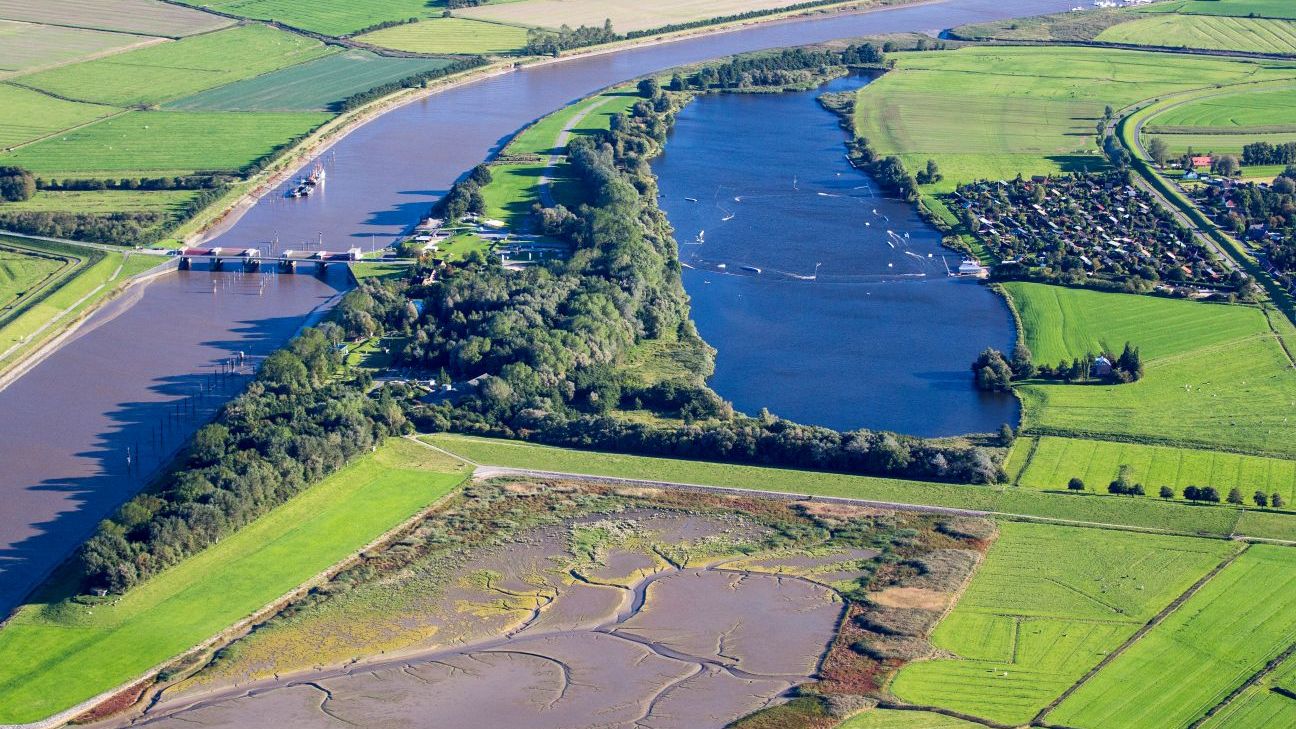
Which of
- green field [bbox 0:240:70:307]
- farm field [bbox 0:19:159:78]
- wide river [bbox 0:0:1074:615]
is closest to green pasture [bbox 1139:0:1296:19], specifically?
wide river [bbox 0:0:1074:615]

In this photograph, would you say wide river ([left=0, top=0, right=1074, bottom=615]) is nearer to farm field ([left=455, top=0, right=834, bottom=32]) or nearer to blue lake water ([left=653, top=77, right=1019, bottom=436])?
blue lake water ([left=653, top=77, right=1019, bottom=436])

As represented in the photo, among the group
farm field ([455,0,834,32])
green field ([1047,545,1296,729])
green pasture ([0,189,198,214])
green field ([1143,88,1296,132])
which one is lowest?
green field ([1047,545,1296,729])

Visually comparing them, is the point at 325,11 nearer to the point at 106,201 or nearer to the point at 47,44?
the point at 47,44

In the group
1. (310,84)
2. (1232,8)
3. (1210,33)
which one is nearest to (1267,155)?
(1210,33)

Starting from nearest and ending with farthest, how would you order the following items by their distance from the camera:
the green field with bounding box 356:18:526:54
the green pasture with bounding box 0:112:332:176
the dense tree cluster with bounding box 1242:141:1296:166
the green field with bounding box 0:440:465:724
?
the green field with bounding box 0:440:465:724, the green pasture with bounding box 0:112:332:176, the dense tree cluster with bounding box 1242:141:1296:166, the green field with bounding box 356:18:526:54

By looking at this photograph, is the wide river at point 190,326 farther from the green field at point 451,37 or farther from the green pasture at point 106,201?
the green field at point 451,37

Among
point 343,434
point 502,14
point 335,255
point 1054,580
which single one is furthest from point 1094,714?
point 502,14

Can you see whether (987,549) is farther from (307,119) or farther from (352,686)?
(307,119)
